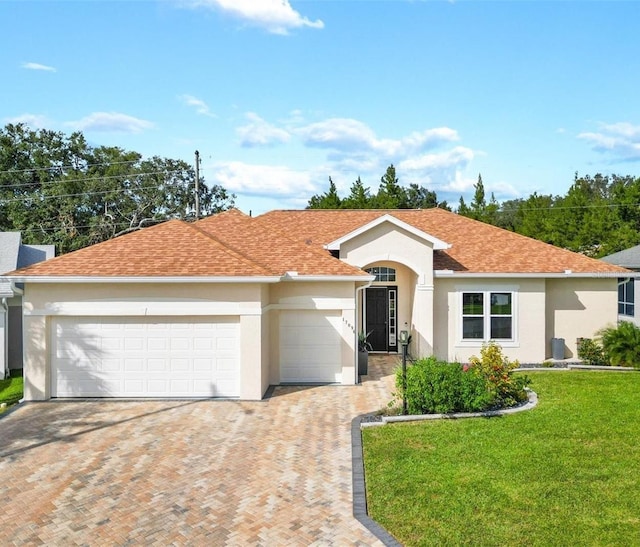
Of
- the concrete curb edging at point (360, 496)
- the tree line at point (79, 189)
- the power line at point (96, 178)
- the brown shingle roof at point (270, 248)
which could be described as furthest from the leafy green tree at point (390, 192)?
the concrete curb edging at point (360, 496)

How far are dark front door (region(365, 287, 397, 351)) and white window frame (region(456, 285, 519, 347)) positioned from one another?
293 centimetres

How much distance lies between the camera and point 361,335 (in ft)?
53.9

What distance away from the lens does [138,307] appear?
41.6 feet

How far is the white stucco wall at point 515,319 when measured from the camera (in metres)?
17.1

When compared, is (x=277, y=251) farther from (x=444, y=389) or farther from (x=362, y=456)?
(x=362, y=456)

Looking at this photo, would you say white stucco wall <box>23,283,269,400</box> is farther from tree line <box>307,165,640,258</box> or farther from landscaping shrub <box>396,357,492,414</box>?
tree line <box>307,165,640,258</box>

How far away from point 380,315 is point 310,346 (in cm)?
568

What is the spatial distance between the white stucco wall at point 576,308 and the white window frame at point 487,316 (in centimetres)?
149

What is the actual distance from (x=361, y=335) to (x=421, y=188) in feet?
149

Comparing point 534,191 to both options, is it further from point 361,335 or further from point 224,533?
point 224,533

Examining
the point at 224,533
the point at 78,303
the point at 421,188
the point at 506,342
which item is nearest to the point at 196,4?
the point at 78,303

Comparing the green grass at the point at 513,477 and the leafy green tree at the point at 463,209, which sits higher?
the leafy green tree at the point at 463,209

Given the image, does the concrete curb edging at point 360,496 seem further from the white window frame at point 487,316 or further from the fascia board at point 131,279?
the white window frame at point 487,316

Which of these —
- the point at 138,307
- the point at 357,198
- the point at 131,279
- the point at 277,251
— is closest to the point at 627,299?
the point at 277,251
